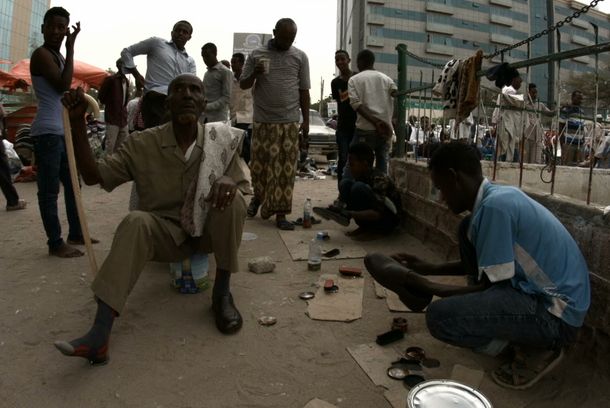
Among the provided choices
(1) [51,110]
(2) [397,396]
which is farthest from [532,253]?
(1) [51,110]

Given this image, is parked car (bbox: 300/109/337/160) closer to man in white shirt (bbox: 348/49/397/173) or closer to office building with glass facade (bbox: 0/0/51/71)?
man in white shirt (bbox: 348/49/397/173)

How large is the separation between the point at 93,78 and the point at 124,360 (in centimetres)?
1003

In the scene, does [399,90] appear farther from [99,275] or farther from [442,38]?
[442,38]

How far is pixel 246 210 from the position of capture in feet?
8.59

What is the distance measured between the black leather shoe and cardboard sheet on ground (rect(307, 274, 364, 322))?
46cm

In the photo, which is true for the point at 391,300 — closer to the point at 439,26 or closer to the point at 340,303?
the point at 340,303

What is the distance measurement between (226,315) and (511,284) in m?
1.45

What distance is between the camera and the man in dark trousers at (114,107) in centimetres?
702

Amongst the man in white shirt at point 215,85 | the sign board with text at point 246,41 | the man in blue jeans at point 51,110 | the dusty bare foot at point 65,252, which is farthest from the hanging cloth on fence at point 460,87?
the sign board with text at point 246,41

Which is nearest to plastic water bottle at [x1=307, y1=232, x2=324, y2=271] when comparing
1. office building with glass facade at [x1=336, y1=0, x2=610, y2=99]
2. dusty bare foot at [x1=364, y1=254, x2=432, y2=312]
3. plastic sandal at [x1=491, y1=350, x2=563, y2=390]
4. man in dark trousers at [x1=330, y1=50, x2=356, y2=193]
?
dusty bare foot at [x1=364, y1=254, x2=432, y2=312]

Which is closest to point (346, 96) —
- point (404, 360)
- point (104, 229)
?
point (104, 229)

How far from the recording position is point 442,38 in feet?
193

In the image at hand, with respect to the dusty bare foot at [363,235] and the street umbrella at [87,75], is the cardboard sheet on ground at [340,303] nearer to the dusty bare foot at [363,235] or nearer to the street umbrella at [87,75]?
the dusty bare foot at [363,235]

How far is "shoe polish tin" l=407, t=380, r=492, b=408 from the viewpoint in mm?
1535
